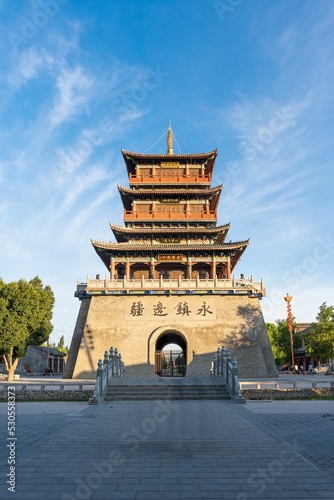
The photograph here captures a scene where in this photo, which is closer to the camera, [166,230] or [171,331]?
[171,331]

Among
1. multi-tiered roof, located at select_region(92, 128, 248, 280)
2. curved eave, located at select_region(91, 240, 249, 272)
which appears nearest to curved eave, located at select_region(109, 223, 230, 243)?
multi-tiered roof, located at select_region(92, 128, 248, 280)

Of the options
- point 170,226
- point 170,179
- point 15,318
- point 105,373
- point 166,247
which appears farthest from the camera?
point 170,179

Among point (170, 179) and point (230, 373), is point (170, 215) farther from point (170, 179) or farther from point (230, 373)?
point (230, 373)

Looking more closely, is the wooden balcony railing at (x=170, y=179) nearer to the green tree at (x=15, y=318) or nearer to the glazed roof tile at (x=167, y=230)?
the glazed roof tile at (x=167, y=230)

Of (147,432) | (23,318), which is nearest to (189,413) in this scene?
(147,432)

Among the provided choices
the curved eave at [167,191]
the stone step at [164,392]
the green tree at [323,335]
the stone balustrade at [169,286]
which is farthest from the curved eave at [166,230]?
the stone step at [164,392]

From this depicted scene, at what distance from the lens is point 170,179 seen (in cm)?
3158

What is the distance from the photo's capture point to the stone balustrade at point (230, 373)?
12660 millimetres

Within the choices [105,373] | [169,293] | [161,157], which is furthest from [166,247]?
[105,373]

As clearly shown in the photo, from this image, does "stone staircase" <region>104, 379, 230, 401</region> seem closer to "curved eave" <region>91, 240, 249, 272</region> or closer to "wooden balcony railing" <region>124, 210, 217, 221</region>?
"curved eave" <region>91, 240, 249, 272</region>

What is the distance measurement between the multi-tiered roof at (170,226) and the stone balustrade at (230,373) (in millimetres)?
12018

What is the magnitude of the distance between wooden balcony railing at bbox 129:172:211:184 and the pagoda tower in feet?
0.27

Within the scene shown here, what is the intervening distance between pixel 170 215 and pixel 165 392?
18441 millimetres

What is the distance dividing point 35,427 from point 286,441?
4.89m
